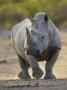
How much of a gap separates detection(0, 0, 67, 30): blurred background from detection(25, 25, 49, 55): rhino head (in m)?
38.9

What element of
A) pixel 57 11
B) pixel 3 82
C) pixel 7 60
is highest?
pixel 3 82

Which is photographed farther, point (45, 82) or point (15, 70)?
point (15, 70)

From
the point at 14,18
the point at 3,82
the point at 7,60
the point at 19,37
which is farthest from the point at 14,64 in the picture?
the point at 14,18

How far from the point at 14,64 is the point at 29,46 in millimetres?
10045

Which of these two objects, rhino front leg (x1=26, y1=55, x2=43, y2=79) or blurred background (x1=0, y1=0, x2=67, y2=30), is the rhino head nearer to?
rhino front leg (x1=26, y1=55, x2=43, y2=79)

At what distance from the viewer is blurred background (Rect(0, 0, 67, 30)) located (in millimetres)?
57119

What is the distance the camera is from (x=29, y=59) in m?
14.7

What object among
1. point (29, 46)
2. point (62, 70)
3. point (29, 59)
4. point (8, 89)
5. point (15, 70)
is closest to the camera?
point (8, 89)

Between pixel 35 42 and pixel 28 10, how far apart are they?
157 ft

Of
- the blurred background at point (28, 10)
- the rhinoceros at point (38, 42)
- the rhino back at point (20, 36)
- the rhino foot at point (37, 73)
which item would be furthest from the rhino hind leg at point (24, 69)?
the blurred background at point (28, 10)

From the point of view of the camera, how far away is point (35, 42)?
547 inches

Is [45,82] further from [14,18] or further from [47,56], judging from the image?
[14,18]

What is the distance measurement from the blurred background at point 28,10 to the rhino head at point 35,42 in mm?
38853

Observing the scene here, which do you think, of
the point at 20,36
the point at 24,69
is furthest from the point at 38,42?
the point at 24,69
